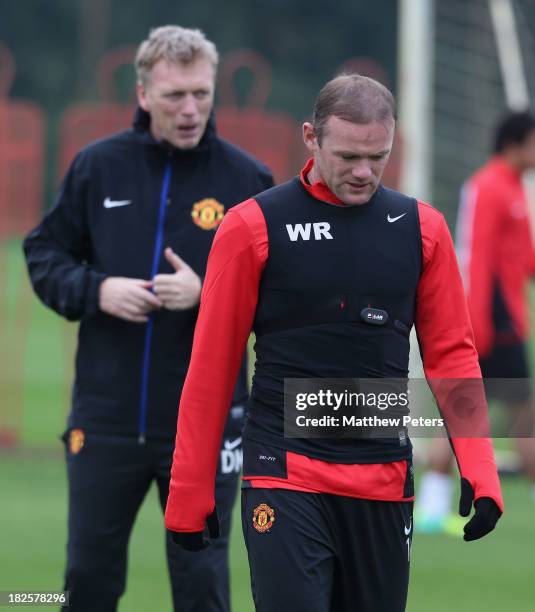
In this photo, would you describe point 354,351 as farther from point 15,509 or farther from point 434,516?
point 15,509

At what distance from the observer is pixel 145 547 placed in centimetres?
855

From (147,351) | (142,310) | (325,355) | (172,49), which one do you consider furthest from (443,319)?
(172,49)

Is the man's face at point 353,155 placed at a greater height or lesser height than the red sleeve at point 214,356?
greater

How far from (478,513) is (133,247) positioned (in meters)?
1.85

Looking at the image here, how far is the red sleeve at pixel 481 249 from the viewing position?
9117 millimetres

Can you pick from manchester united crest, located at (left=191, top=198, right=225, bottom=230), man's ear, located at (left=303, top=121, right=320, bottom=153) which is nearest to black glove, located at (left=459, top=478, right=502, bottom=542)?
man's ear, located at (left=303, top=121, right=320, bottom=153)

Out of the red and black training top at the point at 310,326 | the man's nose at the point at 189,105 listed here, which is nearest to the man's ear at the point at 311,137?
the red and black training top at the point at 310,326

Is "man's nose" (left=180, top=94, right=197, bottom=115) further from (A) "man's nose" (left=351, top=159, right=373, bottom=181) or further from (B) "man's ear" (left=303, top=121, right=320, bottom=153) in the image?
(A) "man's nose" (left=351, top=159, right=373, bottom=181)

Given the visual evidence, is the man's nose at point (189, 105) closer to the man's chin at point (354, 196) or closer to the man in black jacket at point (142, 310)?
the man in black jacket at point (142, 310)

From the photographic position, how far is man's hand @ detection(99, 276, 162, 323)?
17.5ft

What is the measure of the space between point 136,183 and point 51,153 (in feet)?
135

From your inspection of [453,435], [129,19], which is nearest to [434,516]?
[453,435]

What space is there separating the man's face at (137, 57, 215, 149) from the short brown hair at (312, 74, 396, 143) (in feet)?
3.97

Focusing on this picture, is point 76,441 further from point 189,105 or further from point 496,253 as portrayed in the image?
point 496,253
